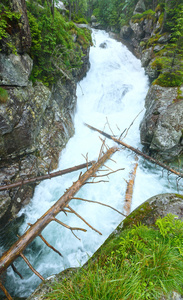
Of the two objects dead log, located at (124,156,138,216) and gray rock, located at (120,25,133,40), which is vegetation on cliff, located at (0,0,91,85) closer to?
dead log, located at (124,156,138,216)

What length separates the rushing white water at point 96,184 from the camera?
13.2 feet

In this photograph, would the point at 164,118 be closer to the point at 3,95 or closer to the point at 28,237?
the point at 3,95

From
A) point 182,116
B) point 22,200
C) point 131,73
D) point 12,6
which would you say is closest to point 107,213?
point 22,200

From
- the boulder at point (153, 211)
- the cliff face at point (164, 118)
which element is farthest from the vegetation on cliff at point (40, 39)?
the boulder at point (153, 211)

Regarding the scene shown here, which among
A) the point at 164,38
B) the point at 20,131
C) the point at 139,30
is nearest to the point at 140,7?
the point at 139,30

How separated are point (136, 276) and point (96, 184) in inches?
198

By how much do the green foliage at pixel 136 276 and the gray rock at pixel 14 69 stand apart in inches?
228

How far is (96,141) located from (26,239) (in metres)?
7.46

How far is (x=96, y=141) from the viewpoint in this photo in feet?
30.9

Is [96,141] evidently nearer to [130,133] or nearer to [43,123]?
[130,133]

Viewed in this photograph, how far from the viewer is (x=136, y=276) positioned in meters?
1.47

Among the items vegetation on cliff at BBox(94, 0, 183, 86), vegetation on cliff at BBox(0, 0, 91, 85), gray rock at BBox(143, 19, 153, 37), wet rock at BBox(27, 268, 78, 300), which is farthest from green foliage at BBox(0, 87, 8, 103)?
gray rock at BBox(143, 19, 153, 37)

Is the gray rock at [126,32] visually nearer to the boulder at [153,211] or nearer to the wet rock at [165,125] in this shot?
the wet rock at [165,125]

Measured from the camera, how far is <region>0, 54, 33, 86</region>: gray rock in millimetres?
4547
